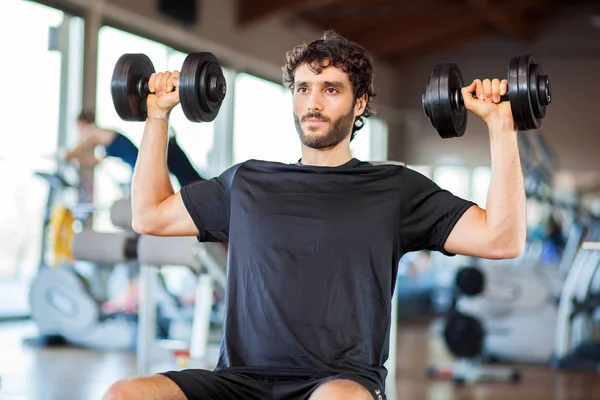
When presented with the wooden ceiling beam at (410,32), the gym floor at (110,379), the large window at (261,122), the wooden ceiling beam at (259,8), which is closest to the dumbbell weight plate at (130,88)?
the gym floor at (110,379)

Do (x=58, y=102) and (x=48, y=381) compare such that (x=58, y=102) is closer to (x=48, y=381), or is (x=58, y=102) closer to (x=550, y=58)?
(x=48, y=381)

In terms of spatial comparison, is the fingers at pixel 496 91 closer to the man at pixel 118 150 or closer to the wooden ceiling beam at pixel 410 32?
the man at pixel 118 150

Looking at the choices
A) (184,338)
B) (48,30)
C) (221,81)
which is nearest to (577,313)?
(184,338)

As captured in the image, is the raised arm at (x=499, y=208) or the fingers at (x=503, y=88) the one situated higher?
the fingers at (x=503, y=88)

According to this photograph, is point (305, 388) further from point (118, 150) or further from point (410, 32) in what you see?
point (410, 32)

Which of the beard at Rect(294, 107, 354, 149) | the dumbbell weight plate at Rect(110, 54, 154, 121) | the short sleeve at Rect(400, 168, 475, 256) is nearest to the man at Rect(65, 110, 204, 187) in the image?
the dumbbell weight plate at Rect(110, 54, 154, 121)

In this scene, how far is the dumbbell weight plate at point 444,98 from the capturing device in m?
1.74

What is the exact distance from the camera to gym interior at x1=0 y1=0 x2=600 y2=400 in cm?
372

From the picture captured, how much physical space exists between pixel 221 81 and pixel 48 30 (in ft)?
15.9

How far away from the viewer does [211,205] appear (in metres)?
1.79

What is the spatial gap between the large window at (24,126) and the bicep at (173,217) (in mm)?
4393

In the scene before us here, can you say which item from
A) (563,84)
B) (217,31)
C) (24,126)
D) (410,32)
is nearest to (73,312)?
(24,126)

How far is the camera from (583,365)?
4.76 metres

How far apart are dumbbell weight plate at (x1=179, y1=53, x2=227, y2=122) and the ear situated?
0.28m
